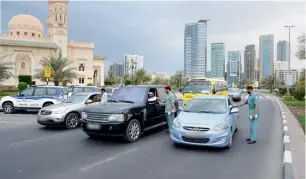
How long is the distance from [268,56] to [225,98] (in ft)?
419

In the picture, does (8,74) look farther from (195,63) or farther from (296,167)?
(195,63)

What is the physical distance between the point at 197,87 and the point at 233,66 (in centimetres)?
8151

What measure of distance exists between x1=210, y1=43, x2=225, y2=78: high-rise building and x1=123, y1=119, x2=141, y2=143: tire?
298 feet

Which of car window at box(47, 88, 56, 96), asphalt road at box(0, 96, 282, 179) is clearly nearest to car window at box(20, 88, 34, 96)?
car window at box(47, 88, 56, 96)

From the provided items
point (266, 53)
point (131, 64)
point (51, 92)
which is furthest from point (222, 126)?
point (266, 53)

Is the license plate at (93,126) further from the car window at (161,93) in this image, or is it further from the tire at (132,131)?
the car window at (161,93)

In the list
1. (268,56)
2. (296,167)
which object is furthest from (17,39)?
(268,56)

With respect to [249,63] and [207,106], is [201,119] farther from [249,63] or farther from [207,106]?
[249,63]

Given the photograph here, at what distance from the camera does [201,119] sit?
24.0 ft

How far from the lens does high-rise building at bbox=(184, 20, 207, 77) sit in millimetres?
98250

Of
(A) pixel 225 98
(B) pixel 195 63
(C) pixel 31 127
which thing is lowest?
(C) pixel 31 127

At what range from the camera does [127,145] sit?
7812 mm

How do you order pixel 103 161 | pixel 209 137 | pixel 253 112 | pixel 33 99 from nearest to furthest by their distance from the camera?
1. pixel 103 161
2. pixel 209 137
3. pixel 253 112
4. pixel 33 99

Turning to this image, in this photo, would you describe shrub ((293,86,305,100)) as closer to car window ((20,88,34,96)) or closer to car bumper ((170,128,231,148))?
car bumper ((170,128,231,148))
